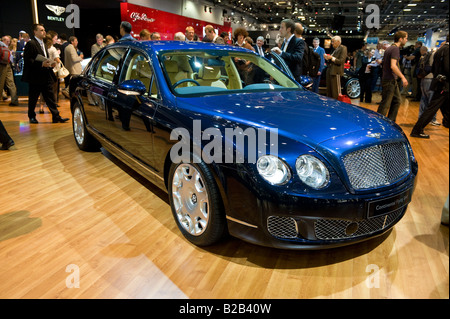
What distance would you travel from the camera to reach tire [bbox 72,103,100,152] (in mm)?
4457

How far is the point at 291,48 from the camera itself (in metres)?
5.34

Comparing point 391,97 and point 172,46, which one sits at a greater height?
point 172,46

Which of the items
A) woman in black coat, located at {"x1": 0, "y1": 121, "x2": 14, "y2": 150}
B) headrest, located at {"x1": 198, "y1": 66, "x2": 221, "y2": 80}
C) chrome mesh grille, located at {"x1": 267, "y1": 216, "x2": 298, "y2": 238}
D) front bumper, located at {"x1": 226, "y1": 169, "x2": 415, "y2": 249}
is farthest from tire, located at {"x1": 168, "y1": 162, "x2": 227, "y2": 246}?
woman in black coat, located at {"x1": 0, "y1": 121, "x2": 14, "y2": 150}

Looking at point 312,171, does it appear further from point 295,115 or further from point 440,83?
point 440,83

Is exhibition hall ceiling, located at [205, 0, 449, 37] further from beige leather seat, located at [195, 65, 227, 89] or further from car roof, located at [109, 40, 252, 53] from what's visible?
beige leather seat, located at [195, 65, 227, 89]

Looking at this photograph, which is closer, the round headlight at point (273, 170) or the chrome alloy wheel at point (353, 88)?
the round headlight at point (273, 170)

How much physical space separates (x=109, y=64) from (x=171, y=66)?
1138 mm

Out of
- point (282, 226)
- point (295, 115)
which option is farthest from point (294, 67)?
point (282, 226)

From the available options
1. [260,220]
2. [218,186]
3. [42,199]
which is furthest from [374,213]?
[42,199]

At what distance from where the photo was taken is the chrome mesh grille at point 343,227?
1.97m

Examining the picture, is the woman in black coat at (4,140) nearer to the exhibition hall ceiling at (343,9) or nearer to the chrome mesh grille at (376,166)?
the chrome mesh grille at (376,166)

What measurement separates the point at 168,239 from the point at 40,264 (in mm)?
807

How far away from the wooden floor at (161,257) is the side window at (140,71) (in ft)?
3.27

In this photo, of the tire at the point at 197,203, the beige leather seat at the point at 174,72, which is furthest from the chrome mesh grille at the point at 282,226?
the beige leather seat at the point at 174,72
